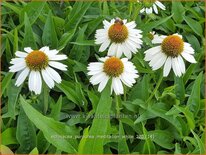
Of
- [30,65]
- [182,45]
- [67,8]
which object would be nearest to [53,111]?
[30,65]

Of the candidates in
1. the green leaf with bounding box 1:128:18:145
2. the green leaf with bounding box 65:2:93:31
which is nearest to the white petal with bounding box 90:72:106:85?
the green leaf with bounding box 1:128:18:145

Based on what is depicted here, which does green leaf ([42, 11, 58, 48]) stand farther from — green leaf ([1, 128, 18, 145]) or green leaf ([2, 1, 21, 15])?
green leaf ([1, 128, 18, 145])

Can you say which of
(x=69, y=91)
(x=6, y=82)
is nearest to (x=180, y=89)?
(x=69, y=91)

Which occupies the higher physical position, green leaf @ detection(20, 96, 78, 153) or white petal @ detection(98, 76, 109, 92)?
white petal @ detection(98, 76, 109, 92)

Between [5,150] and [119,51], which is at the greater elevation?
[119,51]

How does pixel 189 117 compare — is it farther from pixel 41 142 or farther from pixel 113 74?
pixel 41 142

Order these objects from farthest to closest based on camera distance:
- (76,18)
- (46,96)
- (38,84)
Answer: (76,18) < (46,96) < (38,84)

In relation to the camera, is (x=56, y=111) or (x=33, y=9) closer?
(x=56, y=111)
